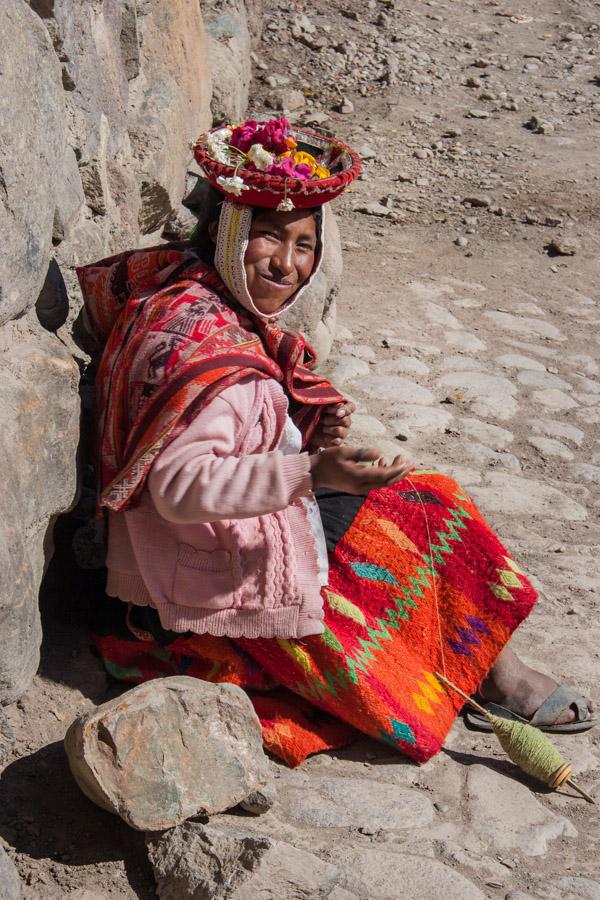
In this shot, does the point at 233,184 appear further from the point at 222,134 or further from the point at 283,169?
the point at 222,134

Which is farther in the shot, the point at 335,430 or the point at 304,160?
the point at 335,430

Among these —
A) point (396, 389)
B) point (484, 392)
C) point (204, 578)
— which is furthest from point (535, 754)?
point (484, 392)

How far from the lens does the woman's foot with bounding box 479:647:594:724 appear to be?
279 cm

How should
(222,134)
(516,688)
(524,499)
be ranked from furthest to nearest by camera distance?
(524,499) → (516,688) → (222,134)

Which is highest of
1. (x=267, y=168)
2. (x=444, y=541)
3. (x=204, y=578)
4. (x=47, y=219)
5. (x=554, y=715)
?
(x=267, y=168)

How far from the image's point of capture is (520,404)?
4.62 m

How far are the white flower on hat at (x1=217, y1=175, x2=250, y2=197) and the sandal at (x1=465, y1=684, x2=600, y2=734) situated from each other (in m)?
1.54

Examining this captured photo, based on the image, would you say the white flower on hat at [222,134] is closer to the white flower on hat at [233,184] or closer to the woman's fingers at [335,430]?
the white flower on hat at [233,184]

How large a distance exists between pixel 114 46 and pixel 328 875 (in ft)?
8.14

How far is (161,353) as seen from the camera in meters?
2.23

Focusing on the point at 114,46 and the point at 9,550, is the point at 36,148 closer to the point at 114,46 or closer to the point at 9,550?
the point at 9,550

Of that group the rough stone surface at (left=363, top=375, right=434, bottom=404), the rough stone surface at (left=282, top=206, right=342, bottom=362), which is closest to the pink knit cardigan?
the rough stone surface at (left=282, top=206, right=342, bottom=362)

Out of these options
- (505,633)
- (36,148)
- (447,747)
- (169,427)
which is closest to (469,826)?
(447,747)

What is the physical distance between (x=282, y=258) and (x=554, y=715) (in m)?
1.44
